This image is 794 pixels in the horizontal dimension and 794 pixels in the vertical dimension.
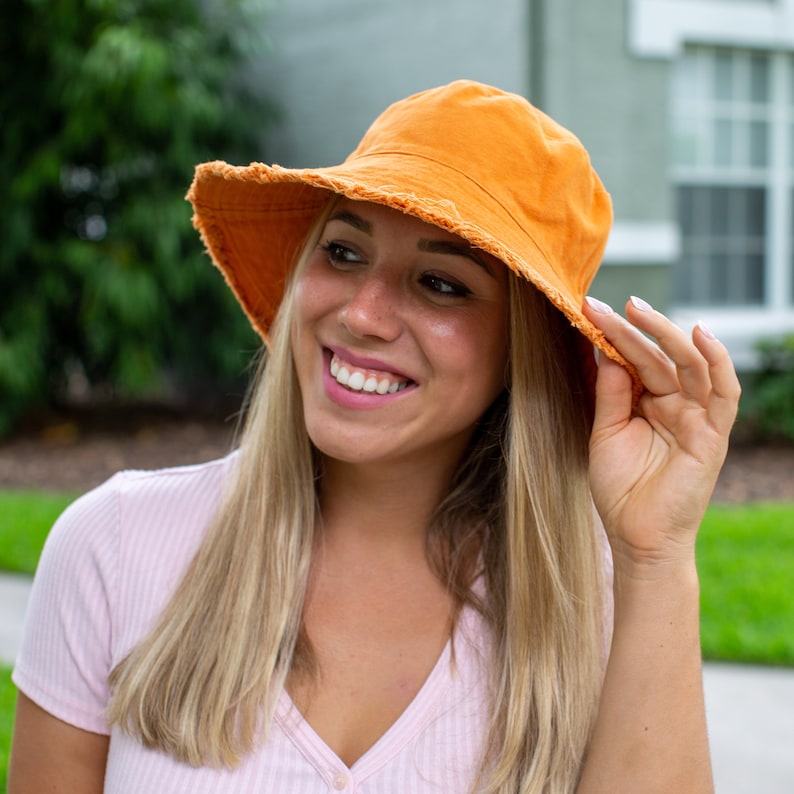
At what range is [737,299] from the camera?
8742 mm

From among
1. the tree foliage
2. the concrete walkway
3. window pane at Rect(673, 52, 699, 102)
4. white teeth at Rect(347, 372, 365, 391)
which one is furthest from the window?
white teeth at Rect(347, 372, 365, 391)

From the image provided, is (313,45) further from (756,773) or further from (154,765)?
(154,765)

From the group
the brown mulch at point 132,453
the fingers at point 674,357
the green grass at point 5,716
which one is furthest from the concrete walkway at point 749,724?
the brown mulch at point 132,453

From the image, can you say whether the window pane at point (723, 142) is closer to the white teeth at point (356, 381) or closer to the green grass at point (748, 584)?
the green grass at point (748, 584)

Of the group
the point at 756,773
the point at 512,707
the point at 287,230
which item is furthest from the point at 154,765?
the point at 756,773

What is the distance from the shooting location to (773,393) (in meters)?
7.77

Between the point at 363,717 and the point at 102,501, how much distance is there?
0.56 meters

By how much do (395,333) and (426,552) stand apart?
43cm

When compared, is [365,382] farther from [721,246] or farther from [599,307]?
[721,246]

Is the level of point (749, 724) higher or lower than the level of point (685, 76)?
lower

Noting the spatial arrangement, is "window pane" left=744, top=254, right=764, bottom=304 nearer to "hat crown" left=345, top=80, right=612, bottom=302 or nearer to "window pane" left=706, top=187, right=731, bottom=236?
"window pane" left=706, top=187, right=731, bottom=236

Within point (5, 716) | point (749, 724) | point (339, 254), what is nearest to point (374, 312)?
point (339, 254)

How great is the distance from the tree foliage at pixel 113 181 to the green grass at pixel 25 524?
2041 millimetres

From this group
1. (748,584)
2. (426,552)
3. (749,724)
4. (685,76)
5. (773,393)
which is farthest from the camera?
(685,76)
